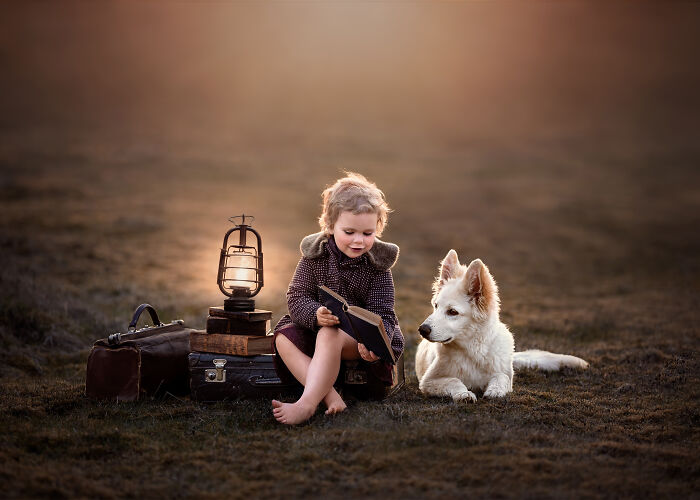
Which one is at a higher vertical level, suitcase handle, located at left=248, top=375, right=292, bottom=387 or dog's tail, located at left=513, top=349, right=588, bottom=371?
dog's tail, located at left=513, top=349, right=588, bottom=371

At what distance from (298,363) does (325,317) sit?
0.51 meters

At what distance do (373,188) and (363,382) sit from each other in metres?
1.56

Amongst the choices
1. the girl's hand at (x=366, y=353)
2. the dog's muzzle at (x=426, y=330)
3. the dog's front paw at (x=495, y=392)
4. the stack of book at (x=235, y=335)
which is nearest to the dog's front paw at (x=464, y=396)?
the dog's front paw at (x=495, y=392)

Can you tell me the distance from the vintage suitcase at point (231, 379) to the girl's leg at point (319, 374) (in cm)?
65

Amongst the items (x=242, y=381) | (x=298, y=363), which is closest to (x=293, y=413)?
(x=298, y=363)

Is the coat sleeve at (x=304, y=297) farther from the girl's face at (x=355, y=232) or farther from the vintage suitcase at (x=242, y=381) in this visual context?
the vintage suitcase at (x=242, y=381)

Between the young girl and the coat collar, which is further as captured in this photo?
the coat collar

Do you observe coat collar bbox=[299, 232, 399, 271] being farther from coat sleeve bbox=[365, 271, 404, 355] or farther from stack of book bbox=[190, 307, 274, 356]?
stack of book bbox=[190, 307, 274, 356]

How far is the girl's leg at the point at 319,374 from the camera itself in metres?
4.48

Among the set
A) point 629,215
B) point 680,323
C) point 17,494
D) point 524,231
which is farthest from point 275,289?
point 629,215

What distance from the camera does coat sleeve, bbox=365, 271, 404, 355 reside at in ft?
16.3

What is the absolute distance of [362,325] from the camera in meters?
4.40

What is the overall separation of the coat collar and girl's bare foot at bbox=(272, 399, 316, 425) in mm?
1214

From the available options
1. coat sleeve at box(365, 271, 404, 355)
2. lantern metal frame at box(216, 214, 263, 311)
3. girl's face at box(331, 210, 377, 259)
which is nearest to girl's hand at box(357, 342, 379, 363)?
coat sleeve at box(365, 271, 404, 355)
